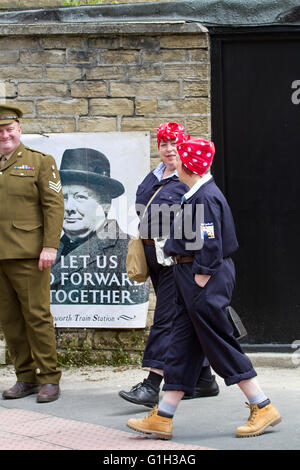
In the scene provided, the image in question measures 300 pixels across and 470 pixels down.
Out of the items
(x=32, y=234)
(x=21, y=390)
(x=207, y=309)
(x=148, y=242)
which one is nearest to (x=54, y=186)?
(x=32, y=234)

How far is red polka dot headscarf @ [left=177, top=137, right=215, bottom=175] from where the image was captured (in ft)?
16.9

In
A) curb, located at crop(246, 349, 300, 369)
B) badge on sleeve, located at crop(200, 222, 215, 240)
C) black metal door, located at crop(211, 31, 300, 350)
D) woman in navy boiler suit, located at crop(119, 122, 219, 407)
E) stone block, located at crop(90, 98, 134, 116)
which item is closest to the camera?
badge on sleeve, located at crop(200, 222, 215, 240)

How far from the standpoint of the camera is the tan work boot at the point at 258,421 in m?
5.06

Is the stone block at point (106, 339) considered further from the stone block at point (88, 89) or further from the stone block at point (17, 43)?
the stone block at point (17, 43)

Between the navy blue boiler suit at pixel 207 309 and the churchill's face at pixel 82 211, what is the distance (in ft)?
7.75

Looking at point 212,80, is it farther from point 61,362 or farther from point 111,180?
point 61,362

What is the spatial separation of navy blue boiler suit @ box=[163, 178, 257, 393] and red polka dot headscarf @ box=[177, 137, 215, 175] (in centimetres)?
12

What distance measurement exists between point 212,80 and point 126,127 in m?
0.85

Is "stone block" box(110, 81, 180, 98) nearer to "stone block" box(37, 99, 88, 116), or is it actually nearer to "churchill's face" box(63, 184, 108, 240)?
"stone block" box(37, 99, 88, 116)

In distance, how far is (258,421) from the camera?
508 cm

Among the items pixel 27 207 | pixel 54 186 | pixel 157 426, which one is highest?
pixel 54 186

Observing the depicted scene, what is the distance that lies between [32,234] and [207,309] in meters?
1.85

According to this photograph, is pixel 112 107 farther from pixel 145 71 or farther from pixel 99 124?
pixel 145 71

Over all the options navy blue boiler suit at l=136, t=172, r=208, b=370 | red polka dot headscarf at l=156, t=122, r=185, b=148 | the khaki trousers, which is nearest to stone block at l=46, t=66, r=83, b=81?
red polka dot headscarf at l=156, t=122, r=185, b=148
